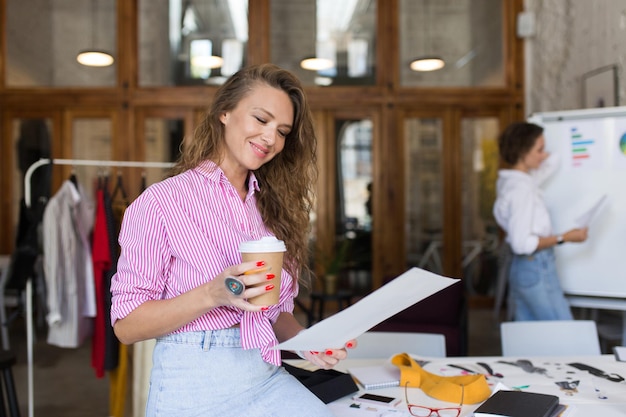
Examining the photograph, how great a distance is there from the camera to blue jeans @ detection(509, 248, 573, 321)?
378 centimetres

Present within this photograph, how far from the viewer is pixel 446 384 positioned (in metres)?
1.86

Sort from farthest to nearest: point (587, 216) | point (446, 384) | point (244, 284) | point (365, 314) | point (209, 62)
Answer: point (209, 62)
point (587, 216)
point (446, 384)
point (365, 314)
point (244, 284)

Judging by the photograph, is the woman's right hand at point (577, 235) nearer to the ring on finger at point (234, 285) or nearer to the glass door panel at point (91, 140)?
the ring on finger at point (234, 285)

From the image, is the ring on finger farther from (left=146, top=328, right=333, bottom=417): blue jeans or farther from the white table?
the white table

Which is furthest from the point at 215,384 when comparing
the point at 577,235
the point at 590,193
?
the point at 590,193

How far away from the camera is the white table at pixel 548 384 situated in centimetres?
176

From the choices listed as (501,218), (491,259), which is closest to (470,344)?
(491,259)

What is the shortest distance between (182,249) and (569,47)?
5.34m

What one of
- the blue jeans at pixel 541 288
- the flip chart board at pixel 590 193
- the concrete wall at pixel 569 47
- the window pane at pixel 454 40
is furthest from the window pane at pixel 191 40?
the blue jeans at pixel 541 288

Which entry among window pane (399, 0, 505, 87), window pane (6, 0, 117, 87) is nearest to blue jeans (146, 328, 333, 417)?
window pane (399, 0, 505, 87)

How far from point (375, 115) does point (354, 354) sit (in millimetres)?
4637

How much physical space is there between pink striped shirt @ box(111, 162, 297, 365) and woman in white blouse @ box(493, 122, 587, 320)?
8.60ft

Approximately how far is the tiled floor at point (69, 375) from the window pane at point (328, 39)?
3011 millimetres

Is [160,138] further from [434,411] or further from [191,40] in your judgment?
[434,411]
